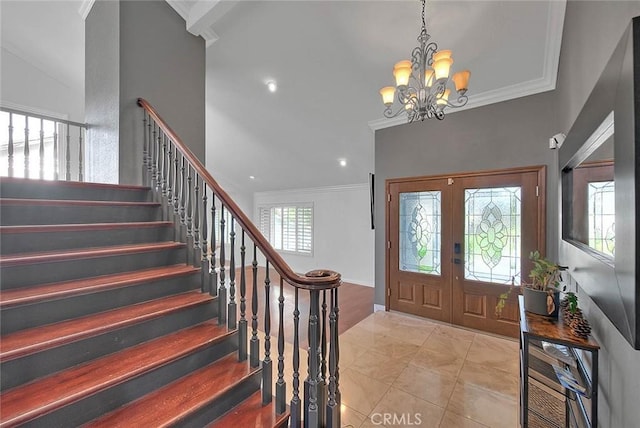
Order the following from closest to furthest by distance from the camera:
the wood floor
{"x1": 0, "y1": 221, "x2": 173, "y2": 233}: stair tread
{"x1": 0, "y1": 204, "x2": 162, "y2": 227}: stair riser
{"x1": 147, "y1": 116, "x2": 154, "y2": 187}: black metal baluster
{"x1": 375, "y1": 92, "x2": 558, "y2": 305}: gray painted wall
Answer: {"x1": 0, "y1": 221, "x2": 173, "y2": 233}: stair tread, {"x1": 0, "y1": 204, "x2": 162, "y2": 227}: stair riser, {"x1": 147, "y1": 116, "x2": 154, "y2": 187}: black metal baluster, {"x1": 375, "y1": 92, "x2": 558, "y2": 305}: gray painted wall, the wood floor

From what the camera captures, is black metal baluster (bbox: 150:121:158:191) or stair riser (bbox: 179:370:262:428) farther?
black metal baluster (bbox: 150:121:158:191)

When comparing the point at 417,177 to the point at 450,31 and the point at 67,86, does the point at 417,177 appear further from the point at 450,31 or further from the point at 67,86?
the point at 67,86

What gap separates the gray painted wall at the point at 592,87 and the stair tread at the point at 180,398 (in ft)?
5.47

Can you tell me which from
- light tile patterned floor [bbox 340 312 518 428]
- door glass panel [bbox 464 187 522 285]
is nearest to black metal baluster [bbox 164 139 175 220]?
light tile patterned floor [bbox 340 312 518 428]

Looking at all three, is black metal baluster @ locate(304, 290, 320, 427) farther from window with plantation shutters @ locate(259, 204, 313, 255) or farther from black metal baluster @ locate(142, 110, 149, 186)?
window with plantation shutters @ locate(259, 204, 313, 255)

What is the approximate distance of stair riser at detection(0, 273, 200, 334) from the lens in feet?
4.32

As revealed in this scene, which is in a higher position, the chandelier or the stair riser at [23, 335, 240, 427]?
the chandelier

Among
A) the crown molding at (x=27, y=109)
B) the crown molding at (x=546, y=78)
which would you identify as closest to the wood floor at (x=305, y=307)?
the crown molding at (x=546, y=78)

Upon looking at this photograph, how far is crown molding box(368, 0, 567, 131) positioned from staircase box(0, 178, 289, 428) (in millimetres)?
3576

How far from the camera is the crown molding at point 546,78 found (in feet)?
7.46

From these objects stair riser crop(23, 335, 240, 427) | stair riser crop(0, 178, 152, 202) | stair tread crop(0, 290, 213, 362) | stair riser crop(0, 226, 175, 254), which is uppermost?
stair riser crop(0, 178, 152, 202)

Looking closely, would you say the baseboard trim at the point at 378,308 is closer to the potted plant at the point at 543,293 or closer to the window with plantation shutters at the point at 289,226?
the potted plant at the point at 543,293

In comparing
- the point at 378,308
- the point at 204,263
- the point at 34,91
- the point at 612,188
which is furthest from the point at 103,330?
the point at 34,91

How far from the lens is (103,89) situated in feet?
9.07
